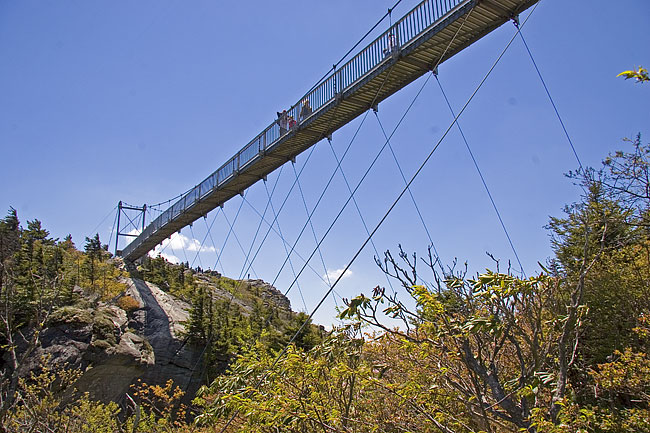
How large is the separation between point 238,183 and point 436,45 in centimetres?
1077

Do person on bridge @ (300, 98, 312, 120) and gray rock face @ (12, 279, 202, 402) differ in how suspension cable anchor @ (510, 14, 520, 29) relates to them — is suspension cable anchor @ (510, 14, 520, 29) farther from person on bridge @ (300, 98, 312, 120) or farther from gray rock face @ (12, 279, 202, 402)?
gray rock face @ (12, 279, 202, 402)

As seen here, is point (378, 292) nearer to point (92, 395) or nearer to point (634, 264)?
point (634, 264)

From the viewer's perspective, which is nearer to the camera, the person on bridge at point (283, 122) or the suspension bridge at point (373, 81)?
the suspension bridge at point (373, 81)

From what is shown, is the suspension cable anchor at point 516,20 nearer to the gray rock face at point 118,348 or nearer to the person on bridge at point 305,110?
the person on bridge at point 305,110

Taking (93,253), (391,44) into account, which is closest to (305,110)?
(391,44)

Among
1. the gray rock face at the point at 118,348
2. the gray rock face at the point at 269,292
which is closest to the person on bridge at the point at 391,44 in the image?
the gray rock face at the point at 118,348

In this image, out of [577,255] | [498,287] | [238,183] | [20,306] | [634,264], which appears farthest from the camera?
[20,306]

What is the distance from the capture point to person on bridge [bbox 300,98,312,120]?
504 inches

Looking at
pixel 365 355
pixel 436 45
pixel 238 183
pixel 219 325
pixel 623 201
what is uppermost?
pixel 238 183

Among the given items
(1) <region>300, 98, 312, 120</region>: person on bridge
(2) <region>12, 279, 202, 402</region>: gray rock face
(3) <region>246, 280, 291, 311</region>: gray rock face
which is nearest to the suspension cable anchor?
(1) <region>300, 98, 312, 120</region>: person on bridge

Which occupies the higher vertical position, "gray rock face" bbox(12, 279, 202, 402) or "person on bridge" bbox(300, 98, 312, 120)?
"person on bridge" bbox(300, 98, 312, 120)

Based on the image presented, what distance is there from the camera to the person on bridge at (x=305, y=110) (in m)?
12.8

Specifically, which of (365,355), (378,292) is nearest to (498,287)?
(378,292)

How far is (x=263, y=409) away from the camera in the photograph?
5.03m
